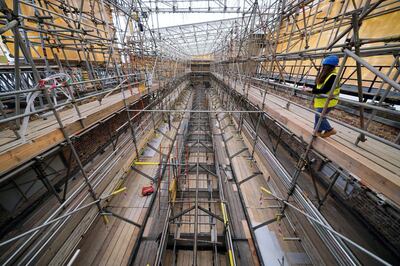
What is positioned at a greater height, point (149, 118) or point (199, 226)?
point (149, 118)

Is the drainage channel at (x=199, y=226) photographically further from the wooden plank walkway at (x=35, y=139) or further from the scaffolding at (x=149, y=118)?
the wooden plank walkway at (x=35, y=139)

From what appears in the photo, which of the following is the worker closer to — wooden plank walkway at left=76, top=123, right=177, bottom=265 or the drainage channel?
the drainage channel

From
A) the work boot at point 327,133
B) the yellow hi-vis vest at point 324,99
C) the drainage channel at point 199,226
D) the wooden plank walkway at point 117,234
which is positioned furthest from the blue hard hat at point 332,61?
the wooden plank walkway at point 117,234

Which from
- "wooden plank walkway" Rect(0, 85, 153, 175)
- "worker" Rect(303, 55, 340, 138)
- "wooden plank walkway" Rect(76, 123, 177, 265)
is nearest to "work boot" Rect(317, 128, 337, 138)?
"worker" Rect(303, 55, 340, 138)

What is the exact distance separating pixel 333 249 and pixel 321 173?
1566 mm

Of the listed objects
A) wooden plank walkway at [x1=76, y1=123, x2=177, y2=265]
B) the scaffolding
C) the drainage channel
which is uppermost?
the scaffolding

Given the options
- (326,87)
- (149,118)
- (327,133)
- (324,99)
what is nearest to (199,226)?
(327,133)

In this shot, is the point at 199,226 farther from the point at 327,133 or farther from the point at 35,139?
the point at 35,139

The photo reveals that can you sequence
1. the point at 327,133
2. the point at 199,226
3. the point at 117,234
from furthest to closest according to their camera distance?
1. the point at 199,226
2. the point at 117,234
3. the point at 327,133

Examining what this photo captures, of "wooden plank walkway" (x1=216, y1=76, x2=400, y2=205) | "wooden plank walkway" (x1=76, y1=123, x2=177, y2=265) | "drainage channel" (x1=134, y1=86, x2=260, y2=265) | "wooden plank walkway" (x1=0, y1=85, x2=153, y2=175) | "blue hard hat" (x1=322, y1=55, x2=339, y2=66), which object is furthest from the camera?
"drainage channel" (x1=134, y1=86, x2=260, y2=265)

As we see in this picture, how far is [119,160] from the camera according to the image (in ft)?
14.0

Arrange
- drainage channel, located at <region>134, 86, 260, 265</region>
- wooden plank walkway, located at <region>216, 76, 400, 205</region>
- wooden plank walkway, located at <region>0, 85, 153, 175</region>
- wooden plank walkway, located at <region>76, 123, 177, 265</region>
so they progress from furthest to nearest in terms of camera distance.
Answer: drainage channel, located at <region>134, 86, 260, 265</region>, wooden plank walkway, located at <region>76, 123, 177, 265</region>, wooden plank walkway, located at <region>0, 85, 153, 175</region>, wooden plank walkway, located at <region>216, 76, 400, 205</region>

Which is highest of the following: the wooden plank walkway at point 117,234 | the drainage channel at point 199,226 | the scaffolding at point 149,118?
the scaffolding at point 149,118

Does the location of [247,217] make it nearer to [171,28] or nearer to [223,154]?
[223,154]
